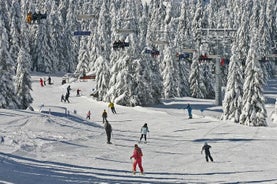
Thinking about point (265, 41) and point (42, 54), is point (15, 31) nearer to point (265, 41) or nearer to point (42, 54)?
point (42, 54)

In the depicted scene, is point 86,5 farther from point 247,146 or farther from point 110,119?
point 247,146

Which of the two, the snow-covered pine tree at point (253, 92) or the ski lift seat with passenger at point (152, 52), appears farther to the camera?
the ski lift seat with passenger at point (152, 52)

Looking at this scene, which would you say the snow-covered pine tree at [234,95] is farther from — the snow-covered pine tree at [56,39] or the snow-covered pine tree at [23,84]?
the snow-covered pine tree at [56,39]

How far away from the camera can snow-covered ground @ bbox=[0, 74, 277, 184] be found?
19.7 meters

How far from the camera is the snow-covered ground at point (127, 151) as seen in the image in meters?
19.7

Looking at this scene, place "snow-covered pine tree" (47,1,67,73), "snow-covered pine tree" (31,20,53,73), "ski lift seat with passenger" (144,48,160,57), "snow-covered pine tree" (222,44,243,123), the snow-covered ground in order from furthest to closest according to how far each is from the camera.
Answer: "snow-covered pine tree" (47,1,67,73)
"snow-covered pine tree" (31,20,53,73)
"ski lift seat with passenger" (144,48,160,57)
"snow-covered pine tree" (222,44,243,123)
the snow-covered ground

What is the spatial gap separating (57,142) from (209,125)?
16.9 metres

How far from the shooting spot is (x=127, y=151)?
87.3ft

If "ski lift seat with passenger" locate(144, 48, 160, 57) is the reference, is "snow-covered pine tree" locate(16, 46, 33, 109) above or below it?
below

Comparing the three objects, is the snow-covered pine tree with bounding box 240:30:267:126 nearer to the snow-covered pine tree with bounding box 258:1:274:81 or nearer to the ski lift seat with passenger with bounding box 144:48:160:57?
the ski lift seat with passenger with bounding box 144:48:160:57

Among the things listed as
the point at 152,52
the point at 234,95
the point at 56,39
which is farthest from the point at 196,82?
the point at 56,39

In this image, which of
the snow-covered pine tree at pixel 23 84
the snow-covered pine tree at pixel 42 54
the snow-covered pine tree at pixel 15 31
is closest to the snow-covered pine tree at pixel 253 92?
the snow-covered pine tree at pixel 23 84

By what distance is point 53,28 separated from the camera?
109062mm

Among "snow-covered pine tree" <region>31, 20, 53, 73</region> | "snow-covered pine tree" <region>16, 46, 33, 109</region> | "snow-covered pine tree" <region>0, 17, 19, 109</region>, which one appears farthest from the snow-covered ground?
"snow-covered pine tree" <region>31, 20, 53, 73</region>
